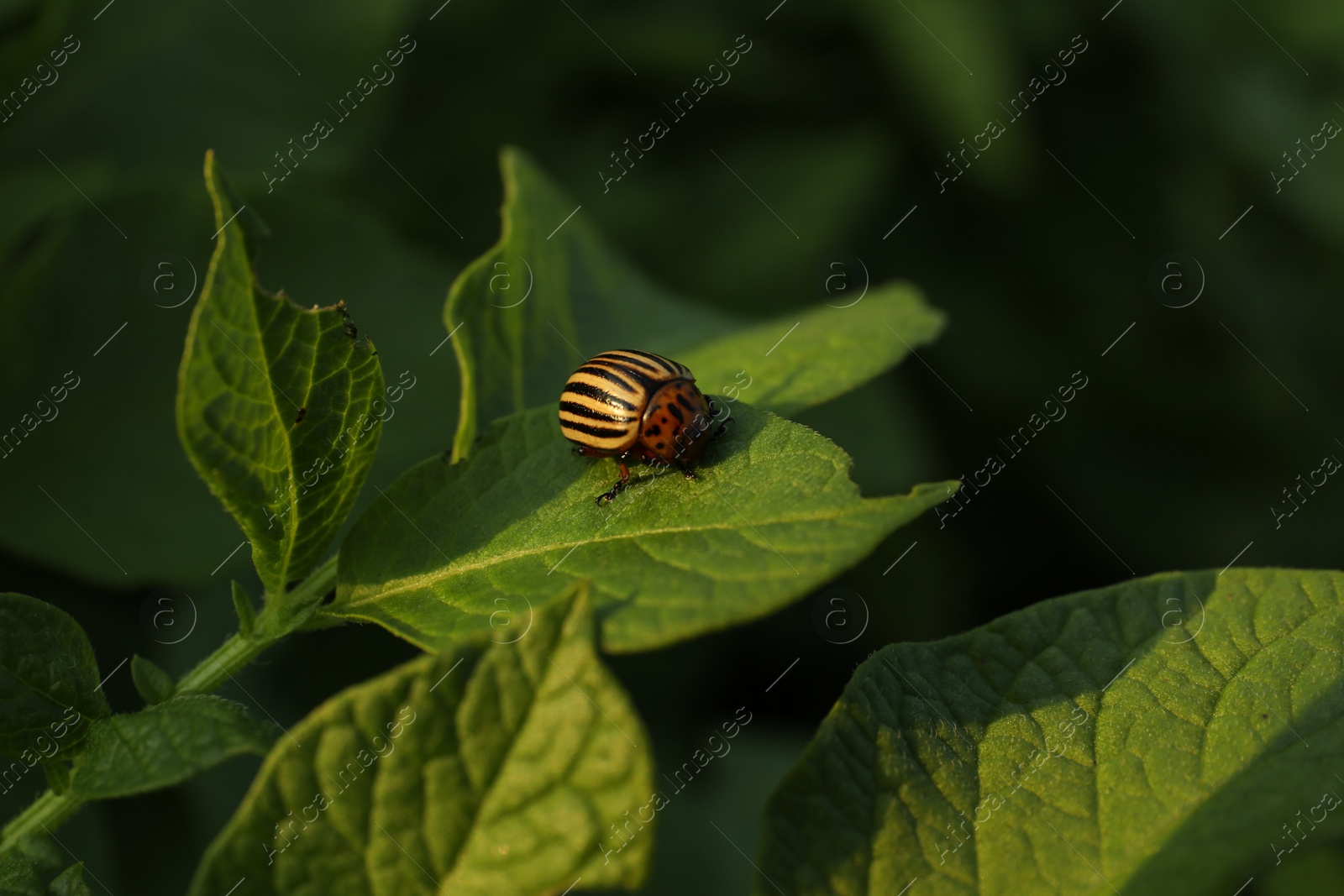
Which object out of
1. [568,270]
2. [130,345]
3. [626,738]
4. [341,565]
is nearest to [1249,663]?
[626,738]

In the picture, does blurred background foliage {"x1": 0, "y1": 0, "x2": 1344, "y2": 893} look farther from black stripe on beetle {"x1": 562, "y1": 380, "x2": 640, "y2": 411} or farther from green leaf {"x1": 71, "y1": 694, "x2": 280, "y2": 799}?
green leaf {"x1": 71, "y1": 694, "x2": 280, "y2": 799}

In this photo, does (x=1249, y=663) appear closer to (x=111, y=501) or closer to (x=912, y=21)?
(x=111, y=501)

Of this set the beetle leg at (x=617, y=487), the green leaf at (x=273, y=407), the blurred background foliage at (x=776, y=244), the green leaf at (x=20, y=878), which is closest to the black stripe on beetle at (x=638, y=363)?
the beetle leg at (x=617, y=487)

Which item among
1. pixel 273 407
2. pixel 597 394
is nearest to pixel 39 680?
pixel 273 407

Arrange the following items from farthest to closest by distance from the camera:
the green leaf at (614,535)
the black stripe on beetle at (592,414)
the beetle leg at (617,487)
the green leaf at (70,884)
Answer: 1. the black stripe on beetle at (592,414)
2. the beetle leg at (617,487)
3. the green leaf at (70,884)
4. the green leaf at (614,535)

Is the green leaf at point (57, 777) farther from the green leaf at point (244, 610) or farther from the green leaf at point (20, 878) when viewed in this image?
the green leaf at point (244, 610)

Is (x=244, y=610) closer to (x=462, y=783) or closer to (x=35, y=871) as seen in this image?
(x=35, y=871)

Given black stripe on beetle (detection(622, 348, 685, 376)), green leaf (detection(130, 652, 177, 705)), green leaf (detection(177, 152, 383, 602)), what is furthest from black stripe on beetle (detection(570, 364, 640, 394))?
green leaf (detection(130, 652, 177, 705))
